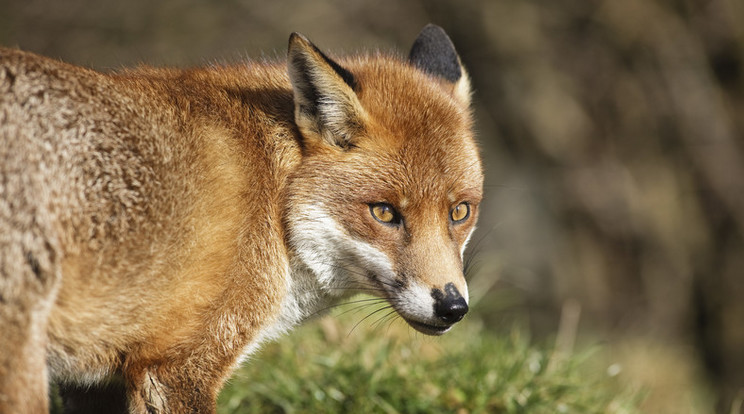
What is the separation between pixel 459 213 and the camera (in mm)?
4148

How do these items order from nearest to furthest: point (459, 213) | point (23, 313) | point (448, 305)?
point (23, 313) → point (448, 305) → point (459, 213)

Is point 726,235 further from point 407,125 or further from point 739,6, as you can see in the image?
point 407,125

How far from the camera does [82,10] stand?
11344 millimetres

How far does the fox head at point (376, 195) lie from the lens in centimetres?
377

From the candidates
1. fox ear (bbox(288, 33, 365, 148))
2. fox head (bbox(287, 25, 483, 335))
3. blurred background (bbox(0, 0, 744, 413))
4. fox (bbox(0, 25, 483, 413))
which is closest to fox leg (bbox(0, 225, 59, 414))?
fox (bbox(0, 25, 483, 413))

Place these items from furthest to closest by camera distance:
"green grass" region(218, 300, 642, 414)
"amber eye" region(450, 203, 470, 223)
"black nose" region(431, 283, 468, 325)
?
"green grass" region(218, 300, 642, 414) → "amber eye" region(450, 203, 470, 223) → "black nose" region(431, 283, 468, 325)

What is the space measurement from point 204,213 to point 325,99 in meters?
0.84

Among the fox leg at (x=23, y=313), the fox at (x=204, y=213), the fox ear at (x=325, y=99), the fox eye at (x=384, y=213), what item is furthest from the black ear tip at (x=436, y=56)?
the fox leg at (x=23, y=313)

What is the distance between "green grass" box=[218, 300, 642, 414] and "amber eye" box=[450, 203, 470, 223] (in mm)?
1136

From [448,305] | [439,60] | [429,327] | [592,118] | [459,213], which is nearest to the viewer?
[448,305]

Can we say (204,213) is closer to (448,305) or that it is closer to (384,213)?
(384,213)

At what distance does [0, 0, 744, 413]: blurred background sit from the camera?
10.7 m

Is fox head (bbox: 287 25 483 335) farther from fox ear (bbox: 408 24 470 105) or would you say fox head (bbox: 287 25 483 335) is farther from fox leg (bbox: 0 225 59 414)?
fox leg (bbox: 0 225 59 414)

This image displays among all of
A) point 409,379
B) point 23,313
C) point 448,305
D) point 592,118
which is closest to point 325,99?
point 448,305
